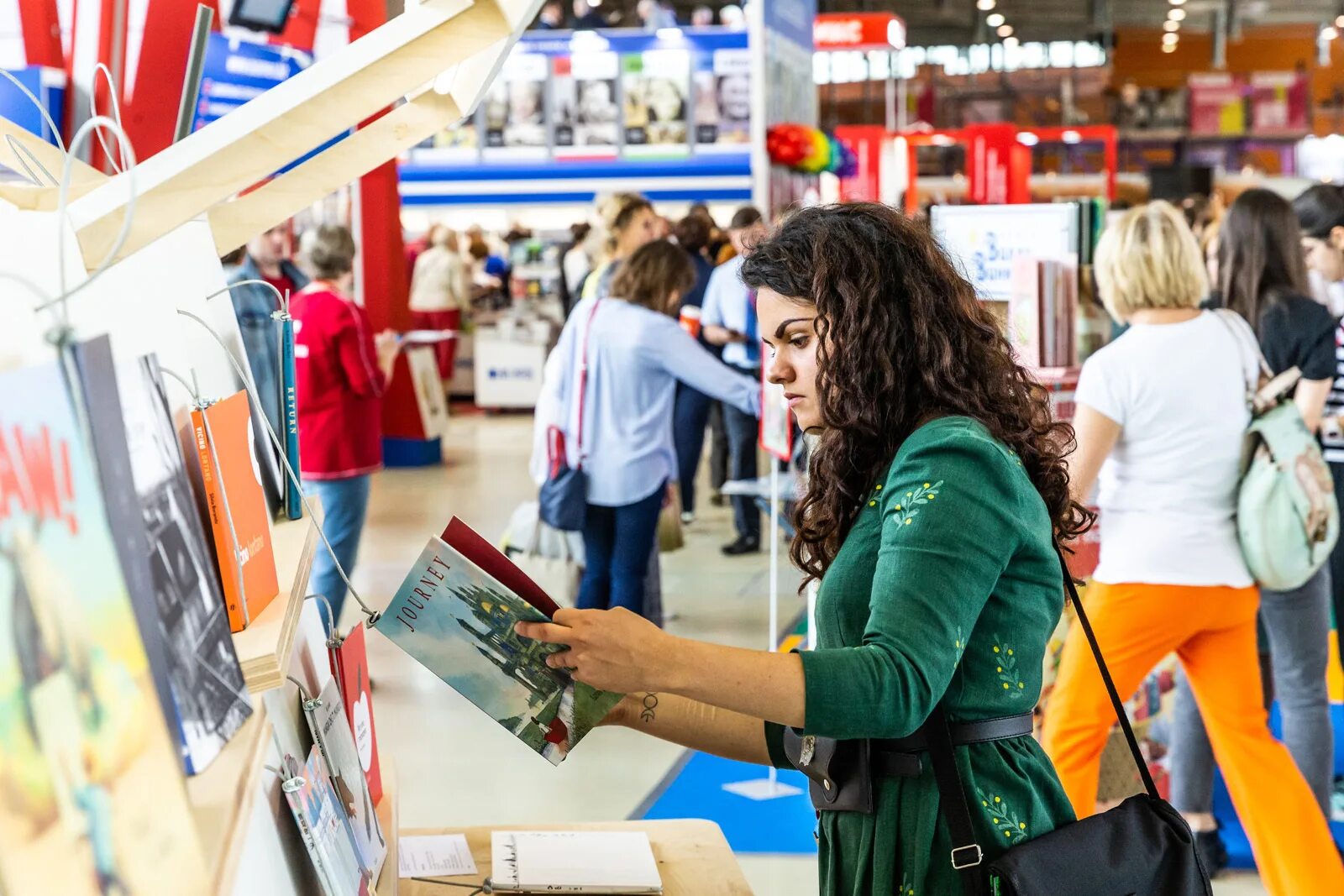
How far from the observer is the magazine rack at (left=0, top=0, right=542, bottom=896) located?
90 centimetres

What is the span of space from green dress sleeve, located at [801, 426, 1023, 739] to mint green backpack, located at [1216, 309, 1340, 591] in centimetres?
173

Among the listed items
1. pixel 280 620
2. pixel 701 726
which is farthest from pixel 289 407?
pixel 701 726

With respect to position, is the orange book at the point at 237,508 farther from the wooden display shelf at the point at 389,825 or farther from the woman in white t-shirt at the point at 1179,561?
the woman in white t-shirt at the point at 1179,561

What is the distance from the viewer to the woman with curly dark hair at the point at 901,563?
1.38m

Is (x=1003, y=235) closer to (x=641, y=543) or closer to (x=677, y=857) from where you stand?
(x=641, y=543)

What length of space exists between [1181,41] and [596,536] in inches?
1195

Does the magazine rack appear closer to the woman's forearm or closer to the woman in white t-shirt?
the woman's forearm

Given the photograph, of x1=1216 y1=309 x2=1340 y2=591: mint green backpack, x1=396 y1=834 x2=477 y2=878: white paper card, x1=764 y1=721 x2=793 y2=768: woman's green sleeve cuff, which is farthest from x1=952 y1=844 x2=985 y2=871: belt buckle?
x1=1216 y1=309 x2=1340 y2=591: mint green backpack

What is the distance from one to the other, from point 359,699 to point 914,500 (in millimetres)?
856

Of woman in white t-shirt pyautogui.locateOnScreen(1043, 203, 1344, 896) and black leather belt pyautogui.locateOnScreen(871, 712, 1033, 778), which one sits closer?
black leather belt pyautogui.locateOnScreen(871, 712, 1033, 778)

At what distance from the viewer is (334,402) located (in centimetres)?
505

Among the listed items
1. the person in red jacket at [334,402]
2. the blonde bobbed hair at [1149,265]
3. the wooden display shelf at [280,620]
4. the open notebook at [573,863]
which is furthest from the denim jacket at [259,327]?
the wooden display shelf at [280,620]

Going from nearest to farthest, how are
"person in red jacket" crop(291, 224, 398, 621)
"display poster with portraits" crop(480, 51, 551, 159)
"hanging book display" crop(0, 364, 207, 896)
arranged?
"hanging book display" crop(0, 364, 207, 896), "person in red jacket" crop(291, 224, 398, 621), "display poster with portraits" crop(480, 51, 551, 159)

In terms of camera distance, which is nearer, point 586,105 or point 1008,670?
point 1008,670
